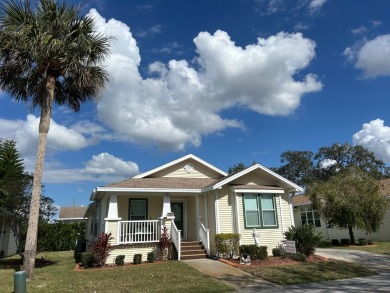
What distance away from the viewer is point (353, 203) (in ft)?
64.7

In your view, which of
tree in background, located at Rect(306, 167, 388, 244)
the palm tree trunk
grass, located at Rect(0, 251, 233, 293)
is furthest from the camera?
tree in background, located at Rect(306, 167, 388, 244)

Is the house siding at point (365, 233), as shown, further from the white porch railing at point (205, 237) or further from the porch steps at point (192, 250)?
the porch steps at point (192, 250)

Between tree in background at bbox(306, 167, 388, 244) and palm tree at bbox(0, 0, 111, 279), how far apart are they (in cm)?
1564

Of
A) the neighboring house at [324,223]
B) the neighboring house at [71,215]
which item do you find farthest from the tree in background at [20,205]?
the neighboring house at [71,215]

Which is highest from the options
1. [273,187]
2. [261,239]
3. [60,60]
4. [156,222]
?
[60,60]

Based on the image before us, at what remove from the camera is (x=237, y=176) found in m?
15.9

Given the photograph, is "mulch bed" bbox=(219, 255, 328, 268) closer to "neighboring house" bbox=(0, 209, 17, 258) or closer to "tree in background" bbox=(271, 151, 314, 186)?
"neighboring house" bbox=(0, 209, 17, 258)

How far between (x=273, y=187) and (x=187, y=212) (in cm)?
484

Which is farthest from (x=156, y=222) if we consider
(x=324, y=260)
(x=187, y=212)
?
(x=324, y=260)

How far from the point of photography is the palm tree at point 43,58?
37.8ft

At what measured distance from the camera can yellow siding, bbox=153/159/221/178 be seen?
19297 mm

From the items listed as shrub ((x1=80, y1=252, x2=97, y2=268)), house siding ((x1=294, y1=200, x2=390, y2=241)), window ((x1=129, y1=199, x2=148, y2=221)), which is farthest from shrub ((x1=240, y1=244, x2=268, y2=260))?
house siding ((x1=294, y1=200, x2=390, y2=241))

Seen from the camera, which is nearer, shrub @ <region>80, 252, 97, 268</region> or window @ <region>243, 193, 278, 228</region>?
shrub @ <region>80, 252, 97, 268</region>

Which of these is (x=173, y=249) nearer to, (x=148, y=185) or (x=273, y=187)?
(x=148, y=185)
